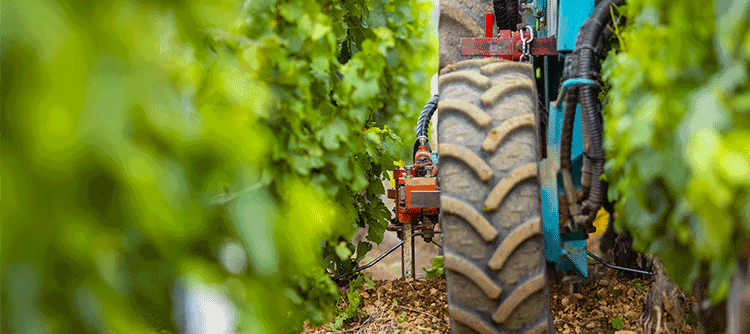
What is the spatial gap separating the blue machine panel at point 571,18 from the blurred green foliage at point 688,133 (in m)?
0.91

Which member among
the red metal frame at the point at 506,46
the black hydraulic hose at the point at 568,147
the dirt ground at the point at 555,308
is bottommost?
the dirt ground at the point at 555,308

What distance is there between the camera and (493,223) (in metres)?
1.69

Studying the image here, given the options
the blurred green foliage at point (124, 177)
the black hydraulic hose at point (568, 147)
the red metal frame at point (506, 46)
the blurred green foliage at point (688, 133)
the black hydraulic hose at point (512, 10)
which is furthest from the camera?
the black hydraulic hose at point (512, 10)

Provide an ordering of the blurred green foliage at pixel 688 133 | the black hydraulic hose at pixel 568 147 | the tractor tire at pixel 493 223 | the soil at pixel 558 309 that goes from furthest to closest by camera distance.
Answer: the soil at pixel 558 309 < the black hydraulic hose at pixel 568 147 < the tractor tire at pixel 493 223 < the blurred green foliage at pixel 688 133

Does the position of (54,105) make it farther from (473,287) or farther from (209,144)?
(473,287)

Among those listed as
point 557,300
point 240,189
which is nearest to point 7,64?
point 240,189

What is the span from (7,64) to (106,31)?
8 cm

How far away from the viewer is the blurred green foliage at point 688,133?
0.76 meters

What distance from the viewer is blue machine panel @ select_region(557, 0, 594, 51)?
209cm

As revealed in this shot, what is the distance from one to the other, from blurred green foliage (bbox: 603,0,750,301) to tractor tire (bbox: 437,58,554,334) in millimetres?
507

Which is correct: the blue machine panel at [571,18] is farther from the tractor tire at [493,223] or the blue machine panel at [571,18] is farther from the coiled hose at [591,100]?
the tractor tire at [493,223]

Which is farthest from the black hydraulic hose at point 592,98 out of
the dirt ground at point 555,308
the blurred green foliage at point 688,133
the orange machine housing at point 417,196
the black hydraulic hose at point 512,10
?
the black hydraulic hose at point 512,10

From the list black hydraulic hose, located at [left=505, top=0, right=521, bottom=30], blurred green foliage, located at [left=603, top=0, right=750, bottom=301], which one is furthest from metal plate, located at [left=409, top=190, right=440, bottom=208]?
black hydraulic hose, located at [left=505, top=0, right=521, bottom=30]

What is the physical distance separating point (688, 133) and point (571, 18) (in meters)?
1.44
